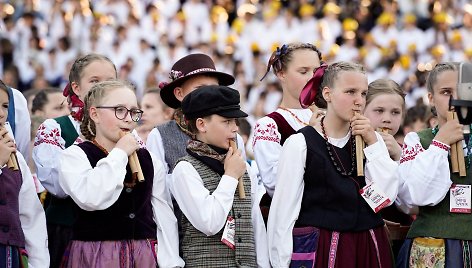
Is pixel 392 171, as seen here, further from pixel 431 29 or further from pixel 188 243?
pixel 431 29

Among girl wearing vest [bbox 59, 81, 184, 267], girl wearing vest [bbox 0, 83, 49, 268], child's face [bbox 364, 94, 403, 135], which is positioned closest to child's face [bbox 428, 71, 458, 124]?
child's face [bbox 364, 94, 403, 135]

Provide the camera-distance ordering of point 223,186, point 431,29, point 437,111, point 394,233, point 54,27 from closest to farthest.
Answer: point 223,186 → point 437,111 → point 394,233 → point 54,27 → point 431,29

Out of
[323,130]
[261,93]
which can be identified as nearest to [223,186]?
[323,130]

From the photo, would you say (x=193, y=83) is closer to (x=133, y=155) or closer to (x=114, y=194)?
(x=133, y=155)

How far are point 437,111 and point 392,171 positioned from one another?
586mm

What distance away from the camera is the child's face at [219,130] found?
18.0 ft

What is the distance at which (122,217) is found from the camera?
5.31 metres

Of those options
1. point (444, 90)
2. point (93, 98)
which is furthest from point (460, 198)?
point (93, 98)

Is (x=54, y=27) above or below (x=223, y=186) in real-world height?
above

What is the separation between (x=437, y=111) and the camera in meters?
5.73

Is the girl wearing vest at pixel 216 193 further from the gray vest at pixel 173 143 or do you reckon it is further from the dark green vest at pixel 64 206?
the dark green vest at pixel 64 206

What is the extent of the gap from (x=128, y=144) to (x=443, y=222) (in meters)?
1.74

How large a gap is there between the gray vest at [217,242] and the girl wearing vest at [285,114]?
572 millimetres

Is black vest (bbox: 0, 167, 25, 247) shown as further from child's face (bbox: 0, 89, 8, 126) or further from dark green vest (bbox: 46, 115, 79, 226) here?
dark green vest (bbox: 46, 115, 79, 226)
